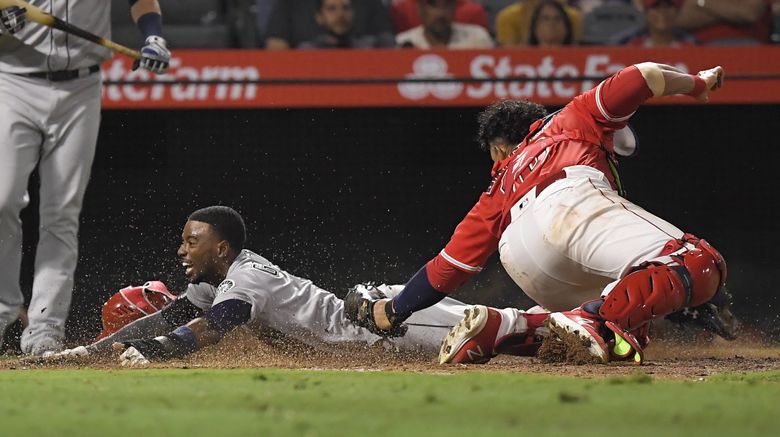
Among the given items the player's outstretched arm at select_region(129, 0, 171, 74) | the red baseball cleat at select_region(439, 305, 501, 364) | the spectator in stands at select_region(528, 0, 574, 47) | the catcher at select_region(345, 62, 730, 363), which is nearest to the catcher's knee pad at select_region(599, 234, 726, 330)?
the catcher at select_region(345, 62, 730, 363)

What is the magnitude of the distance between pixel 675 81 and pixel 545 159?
0.56 m

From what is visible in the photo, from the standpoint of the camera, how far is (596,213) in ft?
14.2

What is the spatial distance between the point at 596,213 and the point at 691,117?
8.94ft

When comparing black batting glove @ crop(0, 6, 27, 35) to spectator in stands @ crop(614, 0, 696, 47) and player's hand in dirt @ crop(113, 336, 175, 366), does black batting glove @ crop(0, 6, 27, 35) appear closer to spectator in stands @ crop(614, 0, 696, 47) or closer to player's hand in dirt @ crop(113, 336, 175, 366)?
player's hand in dirt @ crop(113, 336, 175, 366)

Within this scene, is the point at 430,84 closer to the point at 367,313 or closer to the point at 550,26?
the point at 550,26

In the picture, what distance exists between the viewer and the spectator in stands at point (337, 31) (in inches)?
270

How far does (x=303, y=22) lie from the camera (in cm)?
701

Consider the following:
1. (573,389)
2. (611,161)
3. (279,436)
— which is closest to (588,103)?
(611,161)

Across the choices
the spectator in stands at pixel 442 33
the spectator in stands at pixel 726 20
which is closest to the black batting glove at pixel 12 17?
the spectator in stands at pixel 442 33

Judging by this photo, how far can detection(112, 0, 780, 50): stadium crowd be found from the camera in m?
6.88

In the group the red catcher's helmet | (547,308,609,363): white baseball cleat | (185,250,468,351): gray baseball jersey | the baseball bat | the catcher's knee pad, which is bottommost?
the red catcher's helmet

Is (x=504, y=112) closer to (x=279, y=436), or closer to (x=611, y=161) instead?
(x=611, y=161)

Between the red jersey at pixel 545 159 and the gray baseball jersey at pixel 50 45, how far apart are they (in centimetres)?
188

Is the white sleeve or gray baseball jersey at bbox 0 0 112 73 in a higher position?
gray baseball jersey at bbox 0 0 112 73
